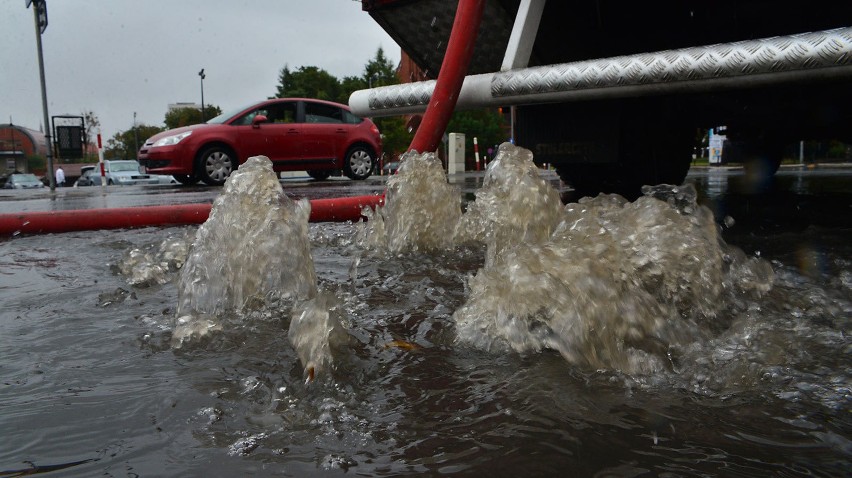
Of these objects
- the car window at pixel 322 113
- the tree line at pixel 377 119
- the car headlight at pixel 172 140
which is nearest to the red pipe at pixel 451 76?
the car headlight at pixel 172 140

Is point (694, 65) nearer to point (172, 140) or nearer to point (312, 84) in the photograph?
point (172, 140)

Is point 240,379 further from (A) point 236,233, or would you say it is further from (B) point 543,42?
(B) point 543,42

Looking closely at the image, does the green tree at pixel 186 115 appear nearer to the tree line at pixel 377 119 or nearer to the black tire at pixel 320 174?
the tree line at pixel 377 119

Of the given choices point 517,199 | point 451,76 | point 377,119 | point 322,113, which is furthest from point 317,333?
point 377,119

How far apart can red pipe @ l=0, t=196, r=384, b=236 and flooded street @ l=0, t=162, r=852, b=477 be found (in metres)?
Answer: 1.64

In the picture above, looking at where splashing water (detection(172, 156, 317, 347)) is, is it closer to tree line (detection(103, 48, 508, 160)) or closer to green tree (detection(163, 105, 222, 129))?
tree line (detection(103, 48, 508, 160))

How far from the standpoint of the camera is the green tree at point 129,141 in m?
72.3

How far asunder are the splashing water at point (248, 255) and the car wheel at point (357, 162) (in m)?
12.0

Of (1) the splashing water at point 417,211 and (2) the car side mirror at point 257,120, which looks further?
(2) the car side mirror at point 257,120

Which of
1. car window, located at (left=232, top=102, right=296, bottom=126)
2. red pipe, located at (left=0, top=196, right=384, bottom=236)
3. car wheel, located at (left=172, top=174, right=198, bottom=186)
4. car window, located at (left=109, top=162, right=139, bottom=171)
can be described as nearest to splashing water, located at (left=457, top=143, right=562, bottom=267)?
red pipe, located at (left=0, top=196, right=384, bottom=236)

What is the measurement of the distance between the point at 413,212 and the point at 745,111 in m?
2.20

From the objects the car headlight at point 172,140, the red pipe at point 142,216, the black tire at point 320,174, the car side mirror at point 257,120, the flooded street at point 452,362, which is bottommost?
the flooded street at point 452,362

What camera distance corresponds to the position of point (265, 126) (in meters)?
13.6

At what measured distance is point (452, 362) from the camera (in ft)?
5.90
